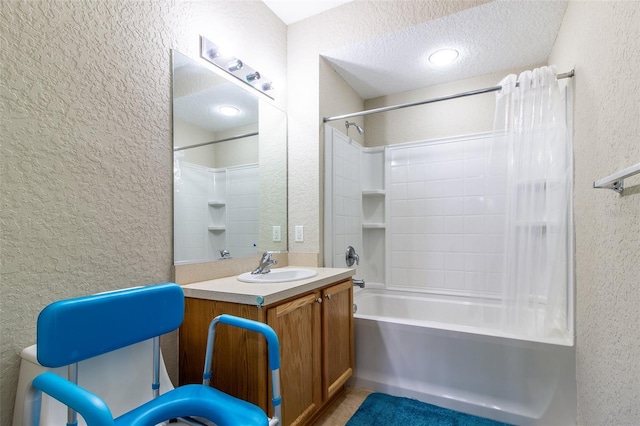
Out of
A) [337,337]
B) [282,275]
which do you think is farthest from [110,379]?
[337,337]

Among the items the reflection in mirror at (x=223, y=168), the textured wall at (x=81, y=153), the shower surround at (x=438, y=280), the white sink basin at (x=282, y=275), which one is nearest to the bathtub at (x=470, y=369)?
the shower surround at (x=438, y=280)

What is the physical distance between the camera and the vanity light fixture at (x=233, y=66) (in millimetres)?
1648

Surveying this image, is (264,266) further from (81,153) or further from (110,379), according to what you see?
(81,153)

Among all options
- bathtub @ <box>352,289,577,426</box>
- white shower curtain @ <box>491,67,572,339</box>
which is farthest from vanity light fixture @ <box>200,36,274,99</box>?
bathtub @ <box>352,289,577,426</box>

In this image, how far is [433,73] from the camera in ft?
8.29

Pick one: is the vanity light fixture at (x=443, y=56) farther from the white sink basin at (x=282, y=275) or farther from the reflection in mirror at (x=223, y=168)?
the white sink basin at (x=282, y=275)

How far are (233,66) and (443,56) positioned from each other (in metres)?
1.54

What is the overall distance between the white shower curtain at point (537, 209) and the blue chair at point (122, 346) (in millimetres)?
1444

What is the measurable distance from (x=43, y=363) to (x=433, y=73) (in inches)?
112

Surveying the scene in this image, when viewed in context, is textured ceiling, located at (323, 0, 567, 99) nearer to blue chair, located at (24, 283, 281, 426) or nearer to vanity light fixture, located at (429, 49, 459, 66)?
vanity light fixture, located at (429, 49, 459, 66)

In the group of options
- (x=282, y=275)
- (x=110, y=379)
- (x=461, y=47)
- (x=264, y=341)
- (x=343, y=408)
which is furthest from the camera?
(x=461, y=47)

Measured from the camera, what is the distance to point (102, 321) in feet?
3.01

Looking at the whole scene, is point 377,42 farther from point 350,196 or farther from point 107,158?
point 107,158

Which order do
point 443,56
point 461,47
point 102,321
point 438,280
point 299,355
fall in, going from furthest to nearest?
point 438,280 < point 443,56 < point 461,47 < point 299,355 < point 102,321
